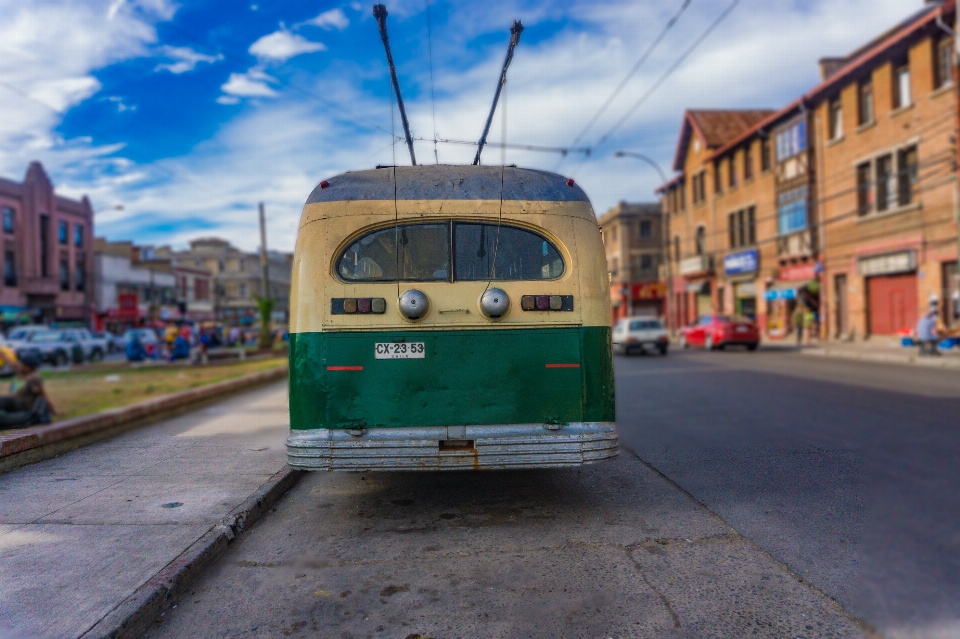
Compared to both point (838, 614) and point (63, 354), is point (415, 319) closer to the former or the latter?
point (838, 614)

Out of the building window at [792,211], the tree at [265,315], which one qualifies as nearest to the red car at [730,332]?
the building window at [792,211]

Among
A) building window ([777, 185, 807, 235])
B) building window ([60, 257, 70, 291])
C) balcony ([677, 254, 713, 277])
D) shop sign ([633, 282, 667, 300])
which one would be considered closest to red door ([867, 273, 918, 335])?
building window ([777, 185, 807, 235])

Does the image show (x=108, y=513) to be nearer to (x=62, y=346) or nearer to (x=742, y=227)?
(x=62, y=346)

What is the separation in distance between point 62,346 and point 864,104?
104 feet

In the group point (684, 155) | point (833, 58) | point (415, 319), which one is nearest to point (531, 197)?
point (415, 319)

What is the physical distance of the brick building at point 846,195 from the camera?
71.5ft

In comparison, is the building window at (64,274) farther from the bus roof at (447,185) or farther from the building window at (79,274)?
the bus roof at (447,185)

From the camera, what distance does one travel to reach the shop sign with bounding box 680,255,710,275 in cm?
4000

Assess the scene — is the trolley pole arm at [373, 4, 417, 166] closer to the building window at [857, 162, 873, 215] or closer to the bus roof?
the bus roof

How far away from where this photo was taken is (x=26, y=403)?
8.12 m

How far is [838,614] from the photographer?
3.25 metres

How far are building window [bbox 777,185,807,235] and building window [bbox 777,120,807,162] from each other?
165cm

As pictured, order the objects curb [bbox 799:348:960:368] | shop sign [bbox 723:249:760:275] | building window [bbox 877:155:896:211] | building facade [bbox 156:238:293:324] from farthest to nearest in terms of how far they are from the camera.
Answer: building facade [bbox 156:238:293:324] → shop sign [bbox 723:249:760:275] → building window [bbox 877:155:896:211] → curb [bbox 799:348:960:368]

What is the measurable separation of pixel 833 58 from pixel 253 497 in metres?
34.3
